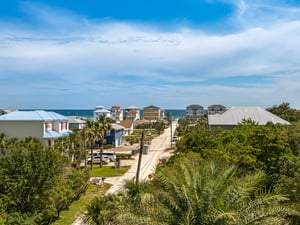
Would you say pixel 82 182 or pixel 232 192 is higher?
pixel 232 192

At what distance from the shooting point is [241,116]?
200ft

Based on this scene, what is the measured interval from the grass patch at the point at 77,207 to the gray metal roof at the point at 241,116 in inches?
1269

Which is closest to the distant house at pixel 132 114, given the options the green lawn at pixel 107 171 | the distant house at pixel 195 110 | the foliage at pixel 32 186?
the distant house at pixel 195 110

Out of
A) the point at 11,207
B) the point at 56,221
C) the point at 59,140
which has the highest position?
the point at 59,140

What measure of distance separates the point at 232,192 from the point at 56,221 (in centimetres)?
1711

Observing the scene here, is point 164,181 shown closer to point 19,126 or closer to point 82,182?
point 82,182

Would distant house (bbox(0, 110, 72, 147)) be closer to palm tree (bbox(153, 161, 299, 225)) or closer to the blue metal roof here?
the blue metal roof

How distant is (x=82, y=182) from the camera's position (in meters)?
27.8

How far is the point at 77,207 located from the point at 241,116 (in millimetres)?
41823

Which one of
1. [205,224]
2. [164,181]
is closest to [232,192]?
[205,224]

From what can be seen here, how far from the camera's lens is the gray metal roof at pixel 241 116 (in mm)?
59375

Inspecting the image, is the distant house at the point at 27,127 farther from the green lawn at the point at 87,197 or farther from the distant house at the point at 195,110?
the distant house at the point at 195,110

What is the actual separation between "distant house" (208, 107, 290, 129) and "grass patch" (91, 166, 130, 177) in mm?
22306

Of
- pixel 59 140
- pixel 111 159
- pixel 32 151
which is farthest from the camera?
pixel 111 159
